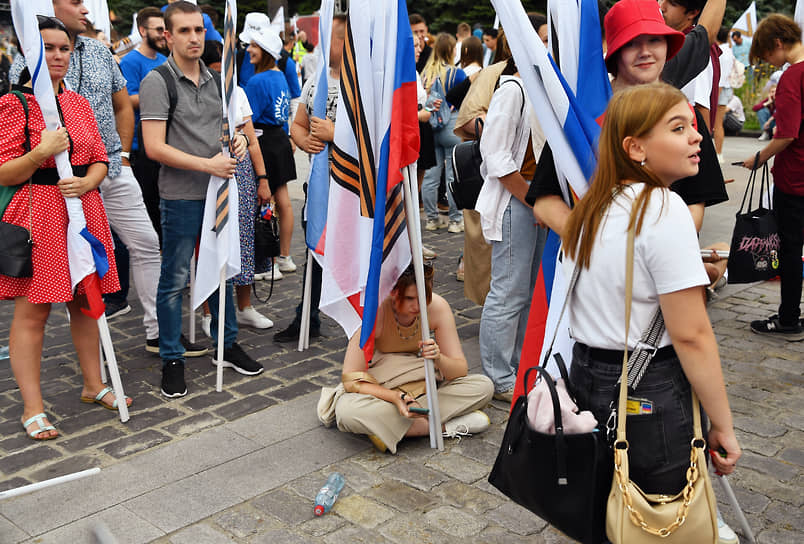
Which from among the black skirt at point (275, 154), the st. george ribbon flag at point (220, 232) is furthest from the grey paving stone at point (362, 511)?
the black skirt at point (275, 154)

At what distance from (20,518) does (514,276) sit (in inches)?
105

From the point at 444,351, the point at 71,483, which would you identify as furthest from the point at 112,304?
the point at 444,351

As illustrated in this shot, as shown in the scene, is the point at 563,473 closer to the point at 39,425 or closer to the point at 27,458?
the point at 27,458

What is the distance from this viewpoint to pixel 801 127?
5598mm

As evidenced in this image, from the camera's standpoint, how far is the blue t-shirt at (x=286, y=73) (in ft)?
27.0

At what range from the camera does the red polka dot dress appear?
405 cm

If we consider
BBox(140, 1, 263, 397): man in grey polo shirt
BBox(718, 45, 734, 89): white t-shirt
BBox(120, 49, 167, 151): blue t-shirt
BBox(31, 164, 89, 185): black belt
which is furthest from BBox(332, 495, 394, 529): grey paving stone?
BBox(718, 45, 734, 89): white t-shirt

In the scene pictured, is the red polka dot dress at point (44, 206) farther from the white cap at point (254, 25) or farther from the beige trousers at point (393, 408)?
the white cap at point (254, 25)

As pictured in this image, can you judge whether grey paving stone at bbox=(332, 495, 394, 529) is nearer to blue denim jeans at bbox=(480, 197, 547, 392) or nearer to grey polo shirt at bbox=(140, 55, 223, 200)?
blue denim jeans at bbox=(480, 197, 547, 392)

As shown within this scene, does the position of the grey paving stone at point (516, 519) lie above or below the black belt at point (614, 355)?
below

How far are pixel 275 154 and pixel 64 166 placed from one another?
10.3 ft

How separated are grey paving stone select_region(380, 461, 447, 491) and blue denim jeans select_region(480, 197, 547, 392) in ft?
3.17

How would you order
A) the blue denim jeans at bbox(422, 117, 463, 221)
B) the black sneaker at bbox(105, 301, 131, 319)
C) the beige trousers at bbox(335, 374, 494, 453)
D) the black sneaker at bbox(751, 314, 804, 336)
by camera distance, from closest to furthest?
the beige trousers at bbox(335, 374, 494, 453), the black sneaker at bbox(751, 314, 804, 336), the black sneaker at bbox(105, 301, 131, 319), the blue denim jeans at bbox(422, 117, 463, 221)

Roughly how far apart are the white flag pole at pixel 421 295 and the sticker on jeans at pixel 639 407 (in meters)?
1.71
